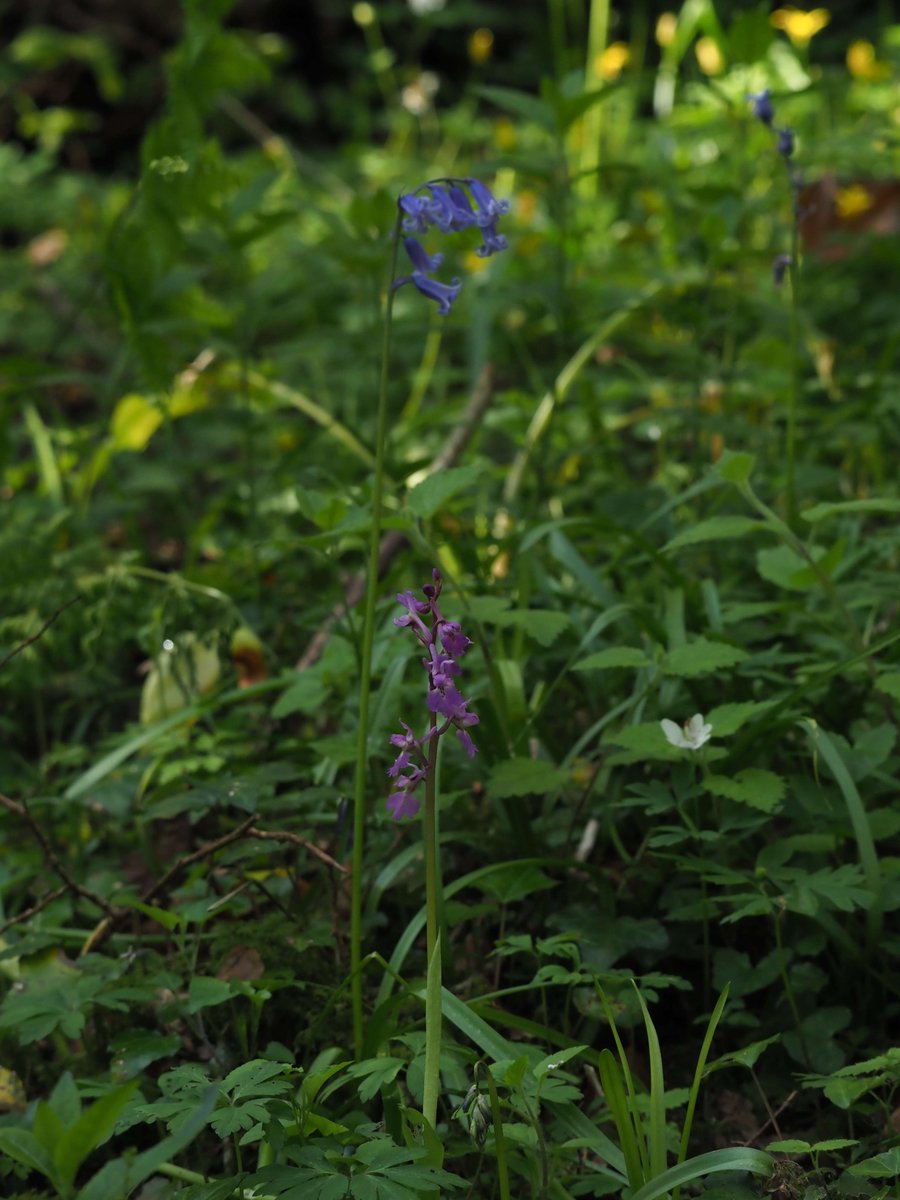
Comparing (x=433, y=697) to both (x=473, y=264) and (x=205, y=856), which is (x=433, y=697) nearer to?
(x=205, y=856)

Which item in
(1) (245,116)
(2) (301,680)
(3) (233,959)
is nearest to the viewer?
(3) (233,959)

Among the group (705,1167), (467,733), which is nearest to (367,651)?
(467,733)

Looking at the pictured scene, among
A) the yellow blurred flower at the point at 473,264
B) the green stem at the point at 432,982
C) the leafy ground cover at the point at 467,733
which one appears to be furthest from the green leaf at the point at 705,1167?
the yellow blurred flower at the point at 473,264

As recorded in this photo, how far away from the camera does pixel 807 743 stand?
1.60 meters

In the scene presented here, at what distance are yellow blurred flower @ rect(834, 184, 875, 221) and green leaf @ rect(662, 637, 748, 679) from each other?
9.12 feet

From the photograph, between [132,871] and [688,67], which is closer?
[132,871]

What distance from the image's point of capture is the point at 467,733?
117cm

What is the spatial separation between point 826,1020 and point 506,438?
211 centimetres

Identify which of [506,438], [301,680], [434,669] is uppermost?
[434,669]

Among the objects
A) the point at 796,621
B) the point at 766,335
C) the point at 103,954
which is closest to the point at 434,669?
the point at 103,954

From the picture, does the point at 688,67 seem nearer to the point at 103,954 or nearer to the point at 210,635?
the point at 210,635

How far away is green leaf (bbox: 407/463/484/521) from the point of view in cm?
156

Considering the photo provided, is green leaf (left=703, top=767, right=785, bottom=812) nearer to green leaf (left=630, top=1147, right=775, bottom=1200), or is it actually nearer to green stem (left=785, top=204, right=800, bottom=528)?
green leaf (left=630, top=1147, right=775, bottom=1200)

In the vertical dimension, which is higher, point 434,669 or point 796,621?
point 434,669
